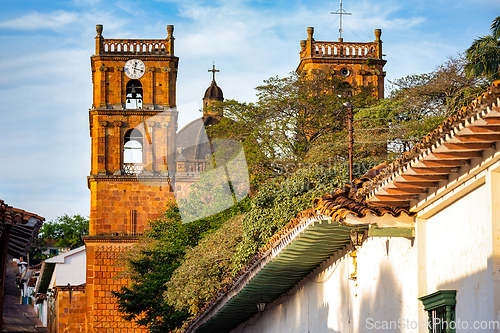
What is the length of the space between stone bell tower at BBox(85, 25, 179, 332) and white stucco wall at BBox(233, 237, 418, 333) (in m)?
25.9

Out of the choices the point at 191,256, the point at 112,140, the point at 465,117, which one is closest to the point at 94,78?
the point at 112,140

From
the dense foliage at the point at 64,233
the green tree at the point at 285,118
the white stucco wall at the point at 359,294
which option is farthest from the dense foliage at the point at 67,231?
the white stucco wall at the point at 359,294

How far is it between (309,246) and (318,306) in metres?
2.15

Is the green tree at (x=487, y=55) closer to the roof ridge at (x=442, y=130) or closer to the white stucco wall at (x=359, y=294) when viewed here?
the white stucco wall at (x=359, y=294)

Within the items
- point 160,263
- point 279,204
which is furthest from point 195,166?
point 279,204

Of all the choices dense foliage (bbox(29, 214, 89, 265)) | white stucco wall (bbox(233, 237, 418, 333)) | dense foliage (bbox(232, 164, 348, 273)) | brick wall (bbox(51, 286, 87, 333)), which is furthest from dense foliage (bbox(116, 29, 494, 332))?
dense foliage (bbox(29, 214, 89, 265))

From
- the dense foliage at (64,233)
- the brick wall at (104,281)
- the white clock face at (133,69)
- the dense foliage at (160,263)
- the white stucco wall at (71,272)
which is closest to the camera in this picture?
the dense foliage at (160,263)

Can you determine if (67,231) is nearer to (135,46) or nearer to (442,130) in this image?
(135,46)

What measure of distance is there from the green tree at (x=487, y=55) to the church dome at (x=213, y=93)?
39620mm

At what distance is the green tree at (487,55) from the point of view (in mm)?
23000

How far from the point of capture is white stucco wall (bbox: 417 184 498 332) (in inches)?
353

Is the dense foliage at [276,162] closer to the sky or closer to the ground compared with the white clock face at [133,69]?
closer to the ground

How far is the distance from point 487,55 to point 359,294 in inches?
457

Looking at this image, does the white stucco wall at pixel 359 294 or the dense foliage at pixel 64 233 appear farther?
the dense foliage at pixel 64 233
